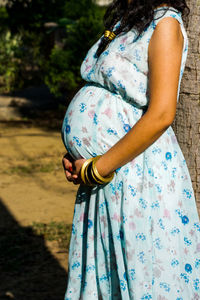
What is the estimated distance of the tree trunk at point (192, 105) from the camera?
225cm

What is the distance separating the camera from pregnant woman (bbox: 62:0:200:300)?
70.4 inches

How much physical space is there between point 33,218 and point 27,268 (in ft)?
3.38

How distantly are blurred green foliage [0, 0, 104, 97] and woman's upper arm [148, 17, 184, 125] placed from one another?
368cm

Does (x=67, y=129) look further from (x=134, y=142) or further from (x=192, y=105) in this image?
(x=192, y=105)

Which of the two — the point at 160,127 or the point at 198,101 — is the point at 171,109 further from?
the point at 198,101

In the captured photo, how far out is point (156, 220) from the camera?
6.06 feet

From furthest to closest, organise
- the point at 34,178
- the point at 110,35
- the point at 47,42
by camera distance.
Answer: the point at 47,42 → the point at 34,178 → the point at 110,35

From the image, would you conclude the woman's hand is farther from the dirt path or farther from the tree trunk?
the dirt path

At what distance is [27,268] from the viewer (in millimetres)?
3889

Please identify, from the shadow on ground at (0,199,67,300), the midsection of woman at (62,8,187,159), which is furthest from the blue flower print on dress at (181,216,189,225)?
the shadow on ground at (0,199,67,300)

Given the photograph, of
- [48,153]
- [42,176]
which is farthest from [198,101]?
[48,153]

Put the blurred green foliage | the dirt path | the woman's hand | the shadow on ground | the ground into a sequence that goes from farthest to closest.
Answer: the blurred green foliage < the dirt path < the ground < the shadow on ground < the woman's hand

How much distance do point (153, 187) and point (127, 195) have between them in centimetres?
10

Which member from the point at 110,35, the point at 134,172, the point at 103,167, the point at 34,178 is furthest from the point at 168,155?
the point at 34,178
